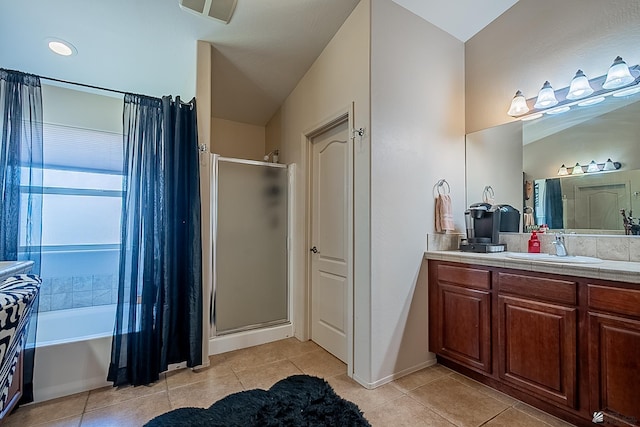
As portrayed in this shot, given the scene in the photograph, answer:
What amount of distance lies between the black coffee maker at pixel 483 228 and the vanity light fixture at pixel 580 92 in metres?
0.83

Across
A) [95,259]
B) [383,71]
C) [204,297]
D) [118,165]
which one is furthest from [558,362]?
[95,259]

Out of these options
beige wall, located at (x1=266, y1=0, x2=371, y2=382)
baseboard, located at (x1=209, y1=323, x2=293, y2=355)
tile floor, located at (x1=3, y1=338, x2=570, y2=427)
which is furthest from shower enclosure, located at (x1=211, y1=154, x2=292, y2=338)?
tile floor, located at (x1=3, y1=338, x2=570, y2=427)

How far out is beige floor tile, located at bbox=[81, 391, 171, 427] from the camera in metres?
1.74

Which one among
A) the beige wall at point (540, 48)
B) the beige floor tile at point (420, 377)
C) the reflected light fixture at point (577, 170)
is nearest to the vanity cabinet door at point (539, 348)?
the beige floor tile at point (420, 377)

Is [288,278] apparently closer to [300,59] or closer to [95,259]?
[95,259]

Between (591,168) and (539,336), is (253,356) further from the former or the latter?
(591,168)

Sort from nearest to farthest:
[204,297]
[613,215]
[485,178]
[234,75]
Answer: [613,215] → [204,297] → [485,178] → [234,75]

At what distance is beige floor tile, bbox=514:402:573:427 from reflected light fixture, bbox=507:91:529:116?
2208mm

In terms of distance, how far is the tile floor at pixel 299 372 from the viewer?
1765 mm

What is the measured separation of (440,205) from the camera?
2.55 m

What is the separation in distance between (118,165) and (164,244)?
33.0 inches

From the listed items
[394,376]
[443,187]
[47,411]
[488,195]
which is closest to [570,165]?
[488,195]

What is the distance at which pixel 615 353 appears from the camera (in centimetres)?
152

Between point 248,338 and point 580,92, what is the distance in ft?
11.3
